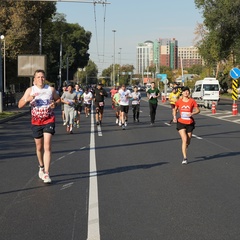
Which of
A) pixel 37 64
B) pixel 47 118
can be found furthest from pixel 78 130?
pixel 37 64

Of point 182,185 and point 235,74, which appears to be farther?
point 235,74

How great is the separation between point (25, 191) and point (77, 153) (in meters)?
4.68

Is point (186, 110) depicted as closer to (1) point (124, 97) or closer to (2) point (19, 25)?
(1) point (124, 97)

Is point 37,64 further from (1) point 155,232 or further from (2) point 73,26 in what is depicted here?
(2) point 73,26

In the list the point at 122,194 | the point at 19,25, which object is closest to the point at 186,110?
the point at 122,194

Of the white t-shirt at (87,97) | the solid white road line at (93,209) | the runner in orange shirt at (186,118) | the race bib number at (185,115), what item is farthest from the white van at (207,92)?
the solid white road line at (93,209)

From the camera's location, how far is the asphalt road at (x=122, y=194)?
19.0 feet

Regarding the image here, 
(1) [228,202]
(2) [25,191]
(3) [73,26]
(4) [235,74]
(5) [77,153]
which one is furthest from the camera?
(3) [73,26]

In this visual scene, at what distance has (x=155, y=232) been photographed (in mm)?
5668

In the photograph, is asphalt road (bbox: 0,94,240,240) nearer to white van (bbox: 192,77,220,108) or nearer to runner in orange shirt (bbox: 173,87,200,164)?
runner in orange shirt (bbox: 173,87,200,164)

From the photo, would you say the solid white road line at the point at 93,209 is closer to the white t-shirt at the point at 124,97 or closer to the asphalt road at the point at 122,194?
the asphalt road at the point at 122,194

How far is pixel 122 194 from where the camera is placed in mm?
7680

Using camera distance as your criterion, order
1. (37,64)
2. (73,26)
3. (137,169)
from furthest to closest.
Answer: (73,26) → (37,64) → (137,169)

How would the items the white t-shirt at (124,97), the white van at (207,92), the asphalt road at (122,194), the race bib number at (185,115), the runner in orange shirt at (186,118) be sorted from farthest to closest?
the white van at (207,92)
the white t-shirt at (124,97)
the race bib number at (185,115)
the runner in orange shirt at (186,118)
the asphalt road at (122,194)
